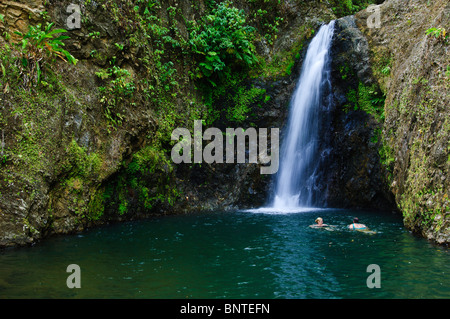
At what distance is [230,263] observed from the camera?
818 centimetres

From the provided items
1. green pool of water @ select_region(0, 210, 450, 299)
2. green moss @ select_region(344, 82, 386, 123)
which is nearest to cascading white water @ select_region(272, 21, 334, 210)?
green moss @ select_region(344, 82, 386, 123)

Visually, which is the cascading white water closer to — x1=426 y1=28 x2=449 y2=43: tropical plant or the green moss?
the green moss

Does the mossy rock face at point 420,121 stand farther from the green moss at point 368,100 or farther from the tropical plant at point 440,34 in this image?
the green moss at point 368,100

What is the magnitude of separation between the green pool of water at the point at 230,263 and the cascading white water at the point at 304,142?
612 centimetres

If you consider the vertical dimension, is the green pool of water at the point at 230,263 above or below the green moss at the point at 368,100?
below

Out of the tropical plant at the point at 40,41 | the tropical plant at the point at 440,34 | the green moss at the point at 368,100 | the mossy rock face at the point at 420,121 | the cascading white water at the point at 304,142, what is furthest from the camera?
the cascading white water at the point at 304,142

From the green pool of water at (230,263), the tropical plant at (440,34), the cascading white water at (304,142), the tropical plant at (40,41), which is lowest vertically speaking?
the green pool of water at (230,263)

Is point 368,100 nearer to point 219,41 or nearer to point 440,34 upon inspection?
point 440,34

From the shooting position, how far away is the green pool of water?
Answer: 639cm

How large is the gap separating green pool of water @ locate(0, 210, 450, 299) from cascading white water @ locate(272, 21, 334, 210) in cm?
612

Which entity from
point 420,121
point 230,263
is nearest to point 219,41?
point 420,121

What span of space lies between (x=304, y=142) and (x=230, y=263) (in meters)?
11.7

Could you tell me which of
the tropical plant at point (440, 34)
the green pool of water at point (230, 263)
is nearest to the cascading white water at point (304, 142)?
the green pool of water at point (230, 263)

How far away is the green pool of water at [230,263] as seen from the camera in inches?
251
